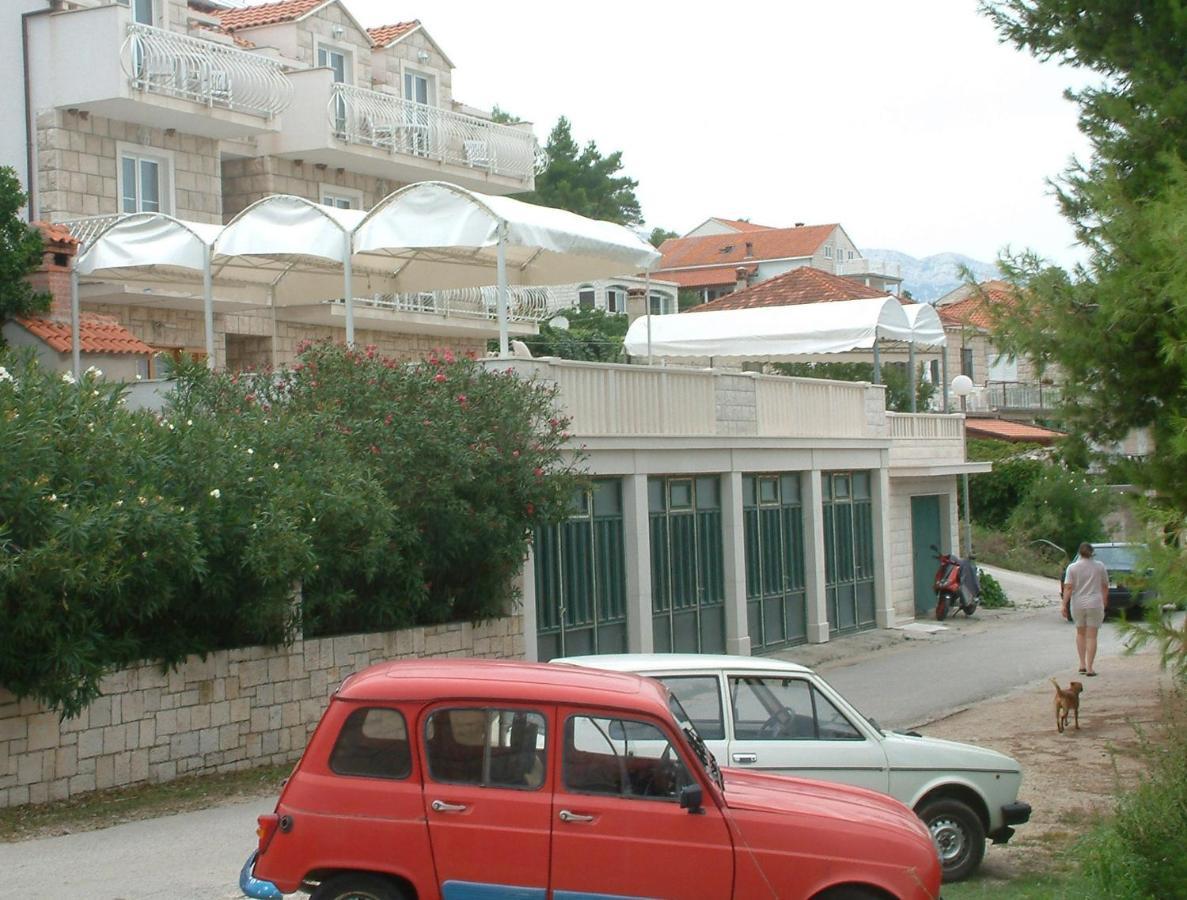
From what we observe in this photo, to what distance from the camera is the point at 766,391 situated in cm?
2586

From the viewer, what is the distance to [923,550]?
33.4 metres

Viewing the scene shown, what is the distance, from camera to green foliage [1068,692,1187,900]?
27.0ft

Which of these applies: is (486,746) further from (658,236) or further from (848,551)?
(658,236)

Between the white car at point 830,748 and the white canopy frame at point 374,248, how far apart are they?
887cm

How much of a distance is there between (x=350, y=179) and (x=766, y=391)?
9.73 m

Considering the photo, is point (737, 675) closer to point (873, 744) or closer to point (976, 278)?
point (873, 744)

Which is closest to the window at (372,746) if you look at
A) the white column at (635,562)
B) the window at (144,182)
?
the white column at (635,562)

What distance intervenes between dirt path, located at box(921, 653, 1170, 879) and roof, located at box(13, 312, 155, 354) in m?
12.5

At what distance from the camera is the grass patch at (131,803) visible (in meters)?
12.0

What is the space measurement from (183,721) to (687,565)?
36.0 feet

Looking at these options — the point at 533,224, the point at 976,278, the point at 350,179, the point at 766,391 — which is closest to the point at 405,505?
Result: the point at 533,224

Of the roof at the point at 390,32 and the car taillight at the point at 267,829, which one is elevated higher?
the roof at the point at 390,32

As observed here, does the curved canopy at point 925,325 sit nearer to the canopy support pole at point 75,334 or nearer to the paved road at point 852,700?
the paved road at point 852,700

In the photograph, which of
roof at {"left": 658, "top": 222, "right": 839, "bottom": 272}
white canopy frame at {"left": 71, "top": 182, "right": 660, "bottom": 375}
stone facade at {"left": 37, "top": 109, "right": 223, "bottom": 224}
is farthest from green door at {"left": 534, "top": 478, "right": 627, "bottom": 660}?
roof at {"left": 658, "top": 222, "right": 839, "bottom": 272}
